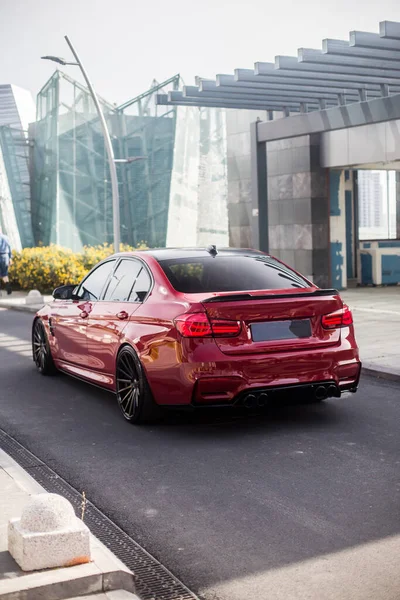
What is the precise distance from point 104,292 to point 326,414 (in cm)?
236

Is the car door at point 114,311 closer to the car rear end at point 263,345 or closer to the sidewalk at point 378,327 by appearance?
the car rear end at point 263,345

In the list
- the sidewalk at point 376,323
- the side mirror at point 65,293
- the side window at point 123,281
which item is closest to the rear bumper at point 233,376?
the side window at point 123,281

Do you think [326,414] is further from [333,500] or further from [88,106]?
[88,106]

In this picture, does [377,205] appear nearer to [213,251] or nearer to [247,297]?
[213,251]

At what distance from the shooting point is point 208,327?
6.73 metres

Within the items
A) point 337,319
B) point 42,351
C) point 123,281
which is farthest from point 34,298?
point 337,319

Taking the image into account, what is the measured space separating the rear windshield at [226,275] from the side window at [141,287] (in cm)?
18

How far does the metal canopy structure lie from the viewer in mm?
15031

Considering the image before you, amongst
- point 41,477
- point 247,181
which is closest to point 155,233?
point 247,181

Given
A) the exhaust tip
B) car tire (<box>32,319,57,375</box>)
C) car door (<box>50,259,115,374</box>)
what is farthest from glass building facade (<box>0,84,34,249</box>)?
the exhaust tip

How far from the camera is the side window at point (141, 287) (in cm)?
756

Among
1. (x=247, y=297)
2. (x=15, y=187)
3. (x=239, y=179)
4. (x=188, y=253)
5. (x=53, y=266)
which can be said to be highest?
(x=15, y=187)

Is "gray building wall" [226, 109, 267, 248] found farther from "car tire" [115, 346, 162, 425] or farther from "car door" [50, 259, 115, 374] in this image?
"car tire" [115, 346, 162, 425]

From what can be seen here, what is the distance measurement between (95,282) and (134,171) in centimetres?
3193
